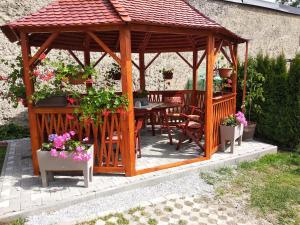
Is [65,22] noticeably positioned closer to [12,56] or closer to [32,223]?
[32,223]

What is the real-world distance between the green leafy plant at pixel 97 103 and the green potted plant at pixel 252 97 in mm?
4044

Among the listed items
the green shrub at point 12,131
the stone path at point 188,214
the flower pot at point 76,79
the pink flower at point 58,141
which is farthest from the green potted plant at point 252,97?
the green shrub at point 12,131

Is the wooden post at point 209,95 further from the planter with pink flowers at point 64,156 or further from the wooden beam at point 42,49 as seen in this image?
the wooden beam at point 42,49

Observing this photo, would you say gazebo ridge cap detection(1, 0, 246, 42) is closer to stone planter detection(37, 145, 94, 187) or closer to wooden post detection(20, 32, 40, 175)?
wooden post detection(20, 32, 40, 175)

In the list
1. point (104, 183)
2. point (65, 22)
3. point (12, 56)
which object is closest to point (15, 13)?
point (12, 56)

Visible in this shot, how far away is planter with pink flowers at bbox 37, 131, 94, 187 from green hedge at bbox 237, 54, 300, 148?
16.5 ft

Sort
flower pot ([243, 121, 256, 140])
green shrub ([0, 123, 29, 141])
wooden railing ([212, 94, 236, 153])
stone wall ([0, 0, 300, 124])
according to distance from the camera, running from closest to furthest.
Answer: wooden railing ([212, 94, 236, 153])
flower pot ([243, 121, 256, 140])
green shrub ([0, 123, 29, 141])
stone wall ([0, 0, 300, 124])

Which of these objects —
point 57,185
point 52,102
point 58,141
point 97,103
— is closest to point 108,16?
point 97,103

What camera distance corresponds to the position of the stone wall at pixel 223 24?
805cm

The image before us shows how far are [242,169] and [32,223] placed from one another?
388cm

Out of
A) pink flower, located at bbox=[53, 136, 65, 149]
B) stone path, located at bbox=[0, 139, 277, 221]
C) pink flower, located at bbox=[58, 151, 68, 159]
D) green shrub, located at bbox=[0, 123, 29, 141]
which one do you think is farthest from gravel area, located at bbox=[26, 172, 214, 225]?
green shrub, located at bbox=[0, 123, 29, 141]

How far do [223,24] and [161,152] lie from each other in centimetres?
1027

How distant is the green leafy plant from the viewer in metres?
4.17

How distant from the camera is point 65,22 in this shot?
13.7ft
